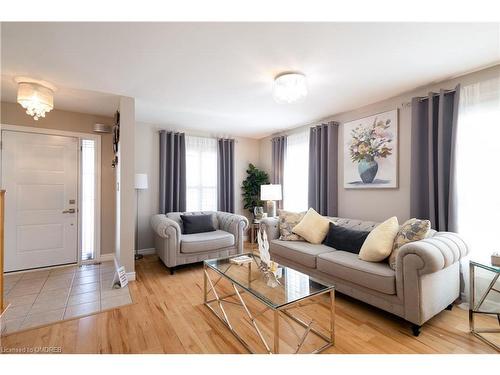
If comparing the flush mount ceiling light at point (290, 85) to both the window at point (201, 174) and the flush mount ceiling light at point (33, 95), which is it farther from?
the window at point (201, 174)

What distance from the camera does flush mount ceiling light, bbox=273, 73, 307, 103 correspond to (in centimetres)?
234

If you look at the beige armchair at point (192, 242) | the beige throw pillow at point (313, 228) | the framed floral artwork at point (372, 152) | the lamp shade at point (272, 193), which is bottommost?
the beige armchair at point (192, 242)

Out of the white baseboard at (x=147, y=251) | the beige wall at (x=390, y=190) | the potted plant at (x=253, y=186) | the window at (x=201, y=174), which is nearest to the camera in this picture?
the beige wall at (x=390, y=190)

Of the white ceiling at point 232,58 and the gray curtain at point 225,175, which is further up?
the white ceiling at point 232,58

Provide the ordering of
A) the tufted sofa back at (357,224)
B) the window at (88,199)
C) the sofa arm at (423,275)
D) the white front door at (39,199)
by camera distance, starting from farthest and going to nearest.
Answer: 1. the window at (88,199)
2. the white front door at (39,199)
3. the tufted sofa back at (357,224)
4. the sofa arm at (423,275)

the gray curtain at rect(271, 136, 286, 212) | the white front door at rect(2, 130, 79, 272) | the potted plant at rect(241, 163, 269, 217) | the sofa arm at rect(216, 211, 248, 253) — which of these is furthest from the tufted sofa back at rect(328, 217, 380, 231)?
the white front door at rect(2, 130, 79, 272)

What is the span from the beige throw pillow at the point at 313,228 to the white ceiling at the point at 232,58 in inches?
64.6

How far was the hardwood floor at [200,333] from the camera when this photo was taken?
1.73 meters

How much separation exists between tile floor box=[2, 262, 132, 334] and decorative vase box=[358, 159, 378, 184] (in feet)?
11.0

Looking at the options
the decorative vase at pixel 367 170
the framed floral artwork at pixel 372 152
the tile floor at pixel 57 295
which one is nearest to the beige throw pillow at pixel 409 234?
the framed floral artwork at pixel 372 152

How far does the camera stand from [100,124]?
143 inches

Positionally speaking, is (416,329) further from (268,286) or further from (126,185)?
(126,185)

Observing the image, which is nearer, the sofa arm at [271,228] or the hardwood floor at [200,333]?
the hardwood floor at [200,333]

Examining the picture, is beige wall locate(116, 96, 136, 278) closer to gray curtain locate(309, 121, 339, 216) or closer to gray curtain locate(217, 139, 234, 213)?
gray curtain locate(217, 139, 234, 213)
